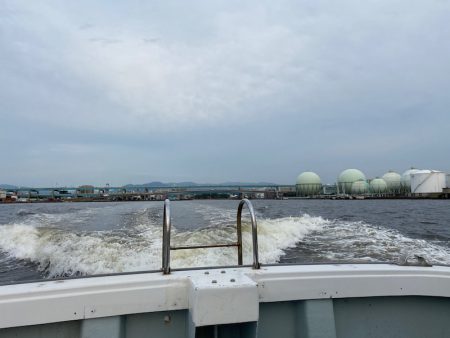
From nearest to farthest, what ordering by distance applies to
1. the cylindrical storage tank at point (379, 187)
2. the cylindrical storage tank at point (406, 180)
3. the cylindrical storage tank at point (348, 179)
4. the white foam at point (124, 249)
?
1. the white foam at point (124, 249)
2. the cylindrical storage tank at point (406, 180)
3. the cylindrical storage tank at point (379, 187)
4. the cylindrical storage tank at point (348, 179)

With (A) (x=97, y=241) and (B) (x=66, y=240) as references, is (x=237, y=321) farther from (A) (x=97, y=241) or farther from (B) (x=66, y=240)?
(B) (x=66, y=240)

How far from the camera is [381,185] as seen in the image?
Answer: 199 feet

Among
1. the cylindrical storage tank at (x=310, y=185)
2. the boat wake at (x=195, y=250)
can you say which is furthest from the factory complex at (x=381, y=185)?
the boat wake at (x=195, y=250)

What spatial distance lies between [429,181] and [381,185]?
12217mm

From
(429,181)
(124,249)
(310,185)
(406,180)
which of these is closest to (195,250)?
(124,249)

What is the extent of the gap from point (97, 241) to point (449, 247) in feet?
26.7

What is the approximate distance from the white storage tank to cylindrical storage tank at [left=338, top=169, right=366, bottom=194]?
13.3m

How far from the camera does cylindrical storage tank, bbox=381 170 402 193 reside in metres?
60.0

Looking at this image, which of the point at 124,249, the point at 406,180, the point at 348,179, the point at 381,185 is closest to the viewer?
the point at 124,249

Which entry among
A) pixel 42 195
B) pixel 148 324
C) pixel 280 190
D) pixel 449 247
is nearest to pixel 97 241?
pixel 148 324

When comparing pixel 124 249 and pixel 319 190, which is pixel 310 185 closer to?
pixel 319 190

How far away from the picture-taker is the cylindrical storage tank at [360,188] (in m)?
60.5

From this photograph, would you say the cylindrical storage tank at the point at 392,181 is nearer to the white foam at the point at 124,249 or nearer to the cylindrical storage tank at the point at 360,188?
the cylindrical storage tank at the point at 360,188

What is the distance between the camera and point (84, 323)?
1.64m
